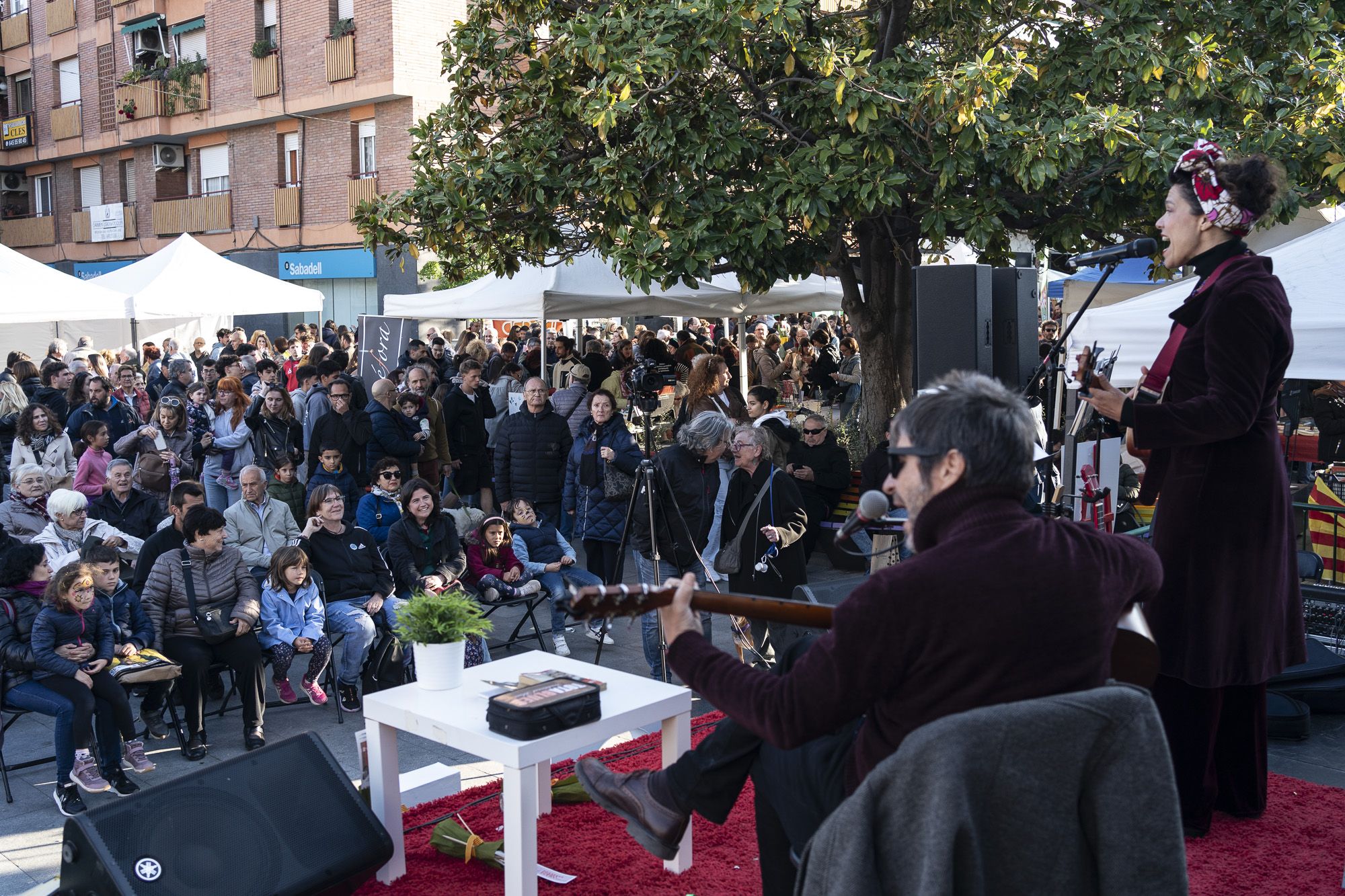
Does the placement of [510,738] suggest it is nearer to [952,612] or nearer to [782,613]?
[782,613]

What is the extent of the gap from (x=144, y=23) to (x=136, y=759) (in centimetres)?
2676

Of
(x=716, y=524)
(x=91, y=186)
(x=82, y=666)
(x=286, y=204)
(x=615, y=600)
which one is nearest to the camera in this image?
(x=615, y=600)

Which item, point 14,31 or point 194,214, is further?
point 14,31

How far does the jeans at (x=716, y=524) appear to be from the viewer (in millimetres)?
6301

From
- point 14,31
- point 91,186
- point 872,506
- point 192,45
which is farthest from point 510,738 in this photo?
point 14,31

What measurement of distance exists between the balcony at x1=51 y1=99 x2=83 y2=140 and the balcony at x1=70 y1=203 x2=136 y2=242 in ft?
6.41

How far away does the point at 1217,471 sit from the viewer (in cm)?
361

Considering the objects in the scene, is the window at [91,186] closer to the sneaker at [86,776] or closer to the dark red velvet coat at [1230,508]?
the sneaker at [86,776]

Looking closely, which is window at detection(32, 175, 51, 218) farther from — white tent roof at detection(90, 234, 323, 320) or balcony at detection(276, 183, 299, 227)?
white tent roof at detection(90, 234, 323, 320)

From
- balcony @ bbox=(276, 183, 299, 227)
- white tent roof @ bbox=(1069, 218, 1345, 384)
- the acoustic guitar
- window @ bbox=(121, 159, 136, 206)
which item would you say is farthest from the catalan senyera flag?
window @ bbox=(121, 159, 136, 206)

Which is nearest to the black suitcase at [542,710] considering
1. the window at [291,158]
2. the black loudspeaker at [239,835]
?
the black loudspeaker at [239,835]

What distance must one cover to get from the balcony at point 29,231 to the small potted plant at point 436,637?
31.8 meters

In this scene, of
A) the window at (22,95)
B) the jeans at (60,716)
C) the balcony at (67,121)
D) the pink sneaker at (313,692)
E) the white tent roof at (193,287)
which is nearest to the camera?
the jeans at (60,716)

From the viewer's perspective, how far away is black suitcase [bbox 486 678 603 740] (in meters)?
3.50
